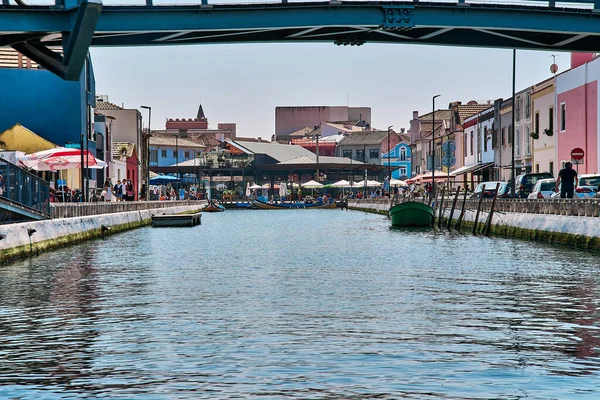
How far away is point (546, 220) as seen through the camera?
3606 cm

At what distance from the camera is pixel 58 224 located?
34.7 meters

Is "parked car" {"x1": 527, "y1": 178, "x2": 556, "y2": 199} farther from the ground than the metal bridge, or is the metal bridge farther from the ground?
A: the metal bridge

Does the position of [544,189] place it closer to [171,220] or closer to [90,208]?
[90,208]

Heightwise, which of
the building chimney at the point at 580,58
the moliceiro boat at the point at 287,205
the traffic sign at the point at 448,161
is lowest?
the moliceiro boat at the point at 287,205

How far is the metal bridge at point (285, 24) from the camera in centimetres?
2742

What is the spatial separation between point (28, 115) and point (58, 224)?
3381 centimetres

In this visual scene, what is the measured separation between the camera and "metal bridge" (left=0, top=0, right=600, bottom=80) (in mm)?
27422

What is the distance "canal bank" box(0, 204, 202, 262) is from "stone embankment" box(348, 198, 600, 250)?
628 inches

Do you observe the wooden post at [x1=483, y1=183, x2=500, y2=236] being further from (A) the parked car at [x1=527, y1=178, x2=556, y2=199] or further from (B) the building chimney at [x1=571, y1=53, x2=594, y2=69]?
(B) the building chimney at [x1=571, y1=53, x2=594, y2=69]

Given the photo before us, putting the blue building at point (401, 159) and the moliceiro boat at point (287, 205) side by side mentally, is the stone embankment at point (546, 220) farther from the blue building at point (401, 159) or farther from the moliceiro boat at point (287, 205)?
the blue building at point (401, 159)

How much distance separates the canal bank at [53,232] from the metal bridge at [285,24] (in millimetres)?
4516

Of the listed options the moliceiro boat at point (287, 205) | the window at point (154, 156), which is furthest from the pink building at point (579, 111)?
the window at point (154, 156)

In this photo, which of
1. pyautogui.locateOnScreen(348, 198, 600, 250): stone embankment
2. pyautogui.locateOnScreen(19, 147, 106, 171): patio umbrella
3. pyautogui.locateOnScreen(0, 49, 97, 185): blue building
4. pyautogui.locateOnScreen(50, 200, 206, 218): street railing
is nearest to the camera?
pyautogui.locateOnScreen(348, 198, 600, 250): stone embankment

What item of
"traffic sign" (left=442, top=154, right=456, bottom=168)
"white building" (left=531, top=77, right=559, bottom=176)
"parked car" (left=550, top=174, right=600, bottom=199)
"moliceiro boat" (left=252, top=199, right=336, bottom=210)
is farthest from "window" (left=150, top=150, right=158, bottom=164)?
"parked car" (left=550, top=174, right=600, bottom=199)
